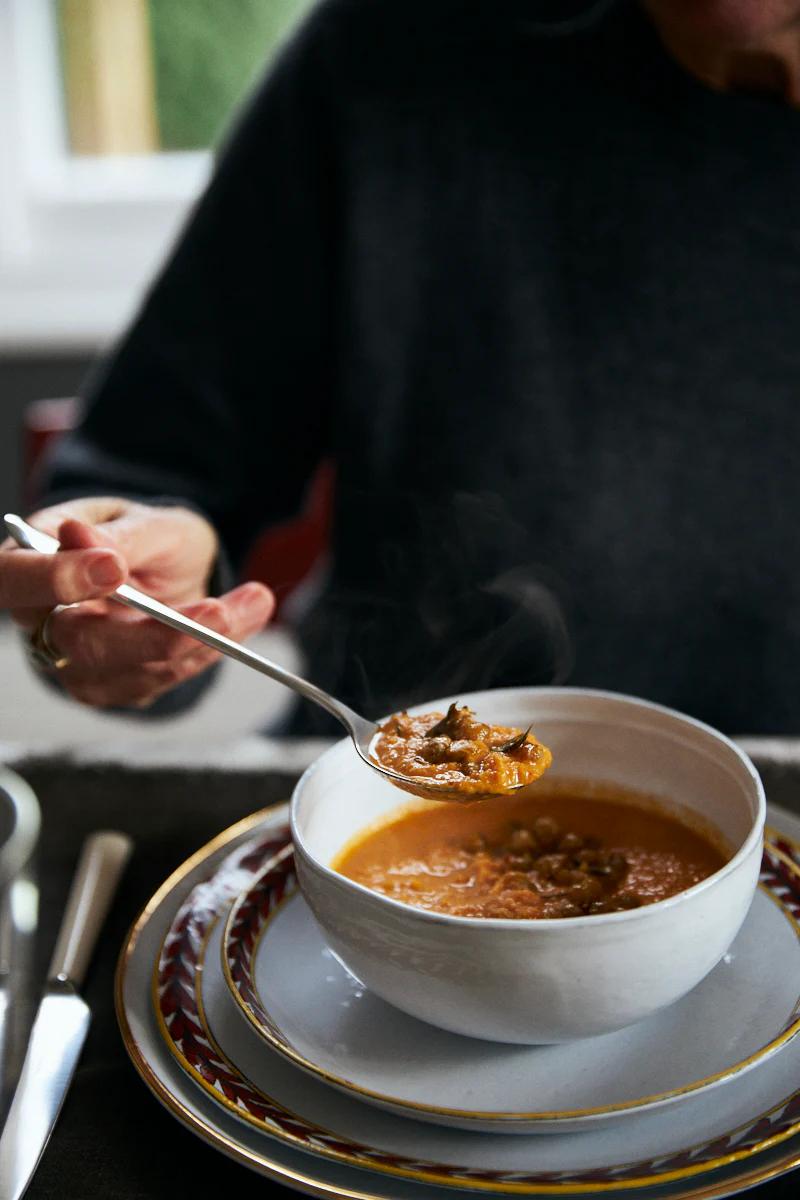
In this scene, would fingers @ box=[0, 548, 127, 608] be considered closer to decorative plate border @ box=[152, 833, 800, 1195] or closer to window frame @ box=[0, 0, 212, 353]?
decorative plate border @ box=[152, 833, 800, 1195]

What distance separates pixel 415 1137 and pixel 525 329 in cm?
108

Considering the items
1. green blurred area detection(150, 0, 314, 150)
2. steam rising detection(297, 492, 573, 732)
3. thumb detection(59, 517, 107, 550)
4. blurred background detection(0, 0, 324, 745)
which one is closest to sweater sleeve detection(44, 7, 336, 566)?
steam rising detection(297, 492, 573, 732)

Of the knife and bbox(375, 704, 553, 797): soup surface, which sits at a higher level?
bbox(375, 704, 553, 797): soup surface

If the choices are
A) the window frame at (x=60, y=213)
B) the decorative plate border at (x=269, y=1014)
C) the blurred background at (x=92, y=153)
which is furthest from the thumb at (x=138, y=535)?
the window frame at (x=60, y=213)

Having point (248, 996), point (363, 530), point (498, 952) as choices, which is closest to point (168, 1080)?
point (248, 996)

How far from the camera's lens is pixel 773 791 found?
1083mm

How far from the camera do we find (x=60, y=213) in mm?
3736

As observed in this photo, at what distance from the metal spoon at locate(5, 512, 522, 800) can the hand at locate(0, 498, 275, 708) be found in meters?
0.02

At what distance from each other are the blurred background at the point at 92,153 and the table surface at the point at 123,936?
8.00ft

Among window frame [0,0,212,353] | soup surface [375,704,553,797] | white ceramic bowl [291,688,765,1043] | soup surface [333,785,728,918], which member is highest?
white ceramic bowl [291,688,765,1043]

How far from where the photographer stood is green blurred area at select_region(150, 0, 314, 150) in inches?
139

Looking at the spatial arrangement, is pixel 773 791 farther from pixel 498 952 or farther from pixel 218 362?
pixel 218 362

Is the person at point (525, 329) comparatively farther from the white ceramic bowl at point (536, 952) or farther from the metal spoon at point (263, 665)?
the white ceramic bowl at point (536, 952)

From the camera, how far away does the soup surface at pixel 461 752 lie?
0.89m
